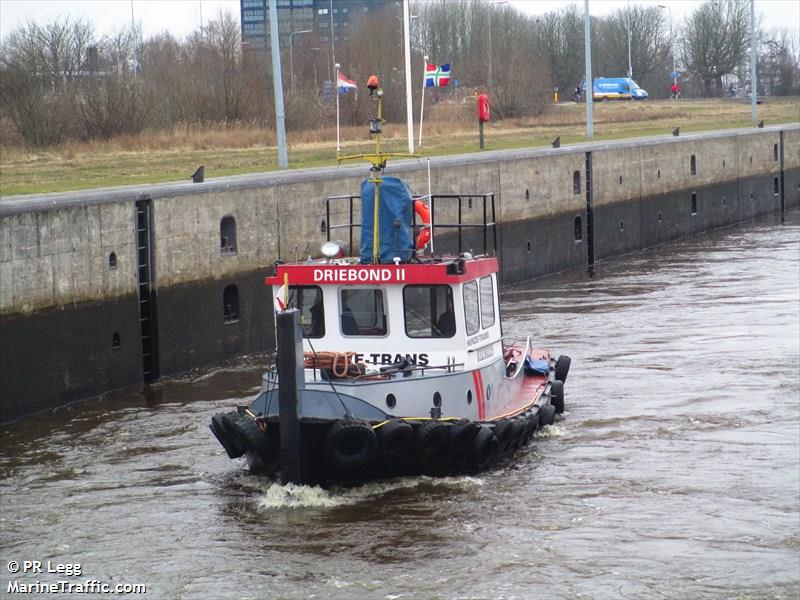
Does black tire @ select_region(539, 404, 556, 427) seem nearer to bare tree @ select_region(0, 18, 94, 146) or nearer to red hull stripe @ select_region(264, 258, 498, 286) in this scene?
red hull stripe @ select_region(264, 258, 498, 286)

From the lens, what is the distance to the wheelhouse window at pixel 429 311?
16.4m

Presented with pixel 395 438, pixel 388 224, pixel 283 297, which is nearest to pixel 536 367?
pixel 388 224

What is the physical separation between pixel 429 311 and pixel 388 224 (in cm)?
114

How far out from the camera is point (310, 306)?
1658 centimetres

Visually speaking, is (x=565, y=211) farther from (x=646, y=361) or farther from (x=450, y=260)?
(x=450, y=260)

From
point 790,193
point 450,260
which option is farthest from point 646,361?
point 790,193

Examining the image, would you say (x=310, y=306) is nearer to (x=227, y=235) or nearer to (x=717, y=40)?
(x=227, y=235)

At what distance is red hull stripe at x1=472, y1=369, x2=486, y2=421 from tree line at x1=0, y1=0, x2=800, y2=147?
1083 inches

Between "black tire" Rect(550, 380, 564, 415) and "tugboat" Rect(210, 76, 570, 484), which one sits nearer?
"tugboat" Rect(210, 76, 570, 484)

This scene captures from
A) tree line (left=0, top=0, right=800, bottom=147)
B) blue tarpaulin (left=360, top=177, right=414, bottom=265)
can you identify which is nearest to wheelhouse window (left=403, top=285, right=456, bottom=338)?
blue tarpaulin (left=360, top=177, right=414, bottom=265)

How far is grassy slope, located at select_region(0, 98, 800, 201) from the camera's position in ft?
104

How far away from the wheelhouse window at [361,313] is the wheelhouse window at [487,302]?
141cm

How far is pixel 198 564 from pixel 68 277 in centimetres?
831

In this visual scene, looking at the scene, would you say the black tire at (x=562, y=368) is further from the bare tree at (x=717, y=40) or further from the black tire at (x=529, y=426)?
the bare tree at (x=717, y=40)
